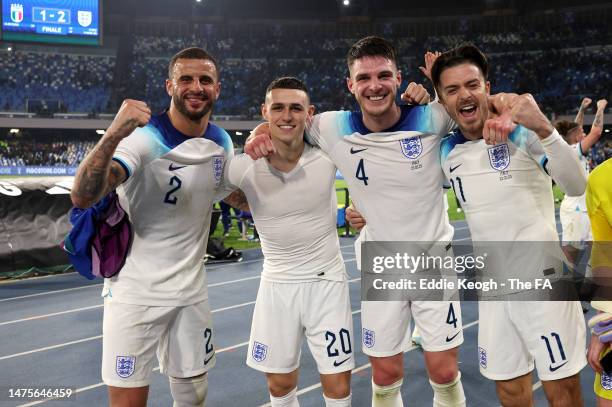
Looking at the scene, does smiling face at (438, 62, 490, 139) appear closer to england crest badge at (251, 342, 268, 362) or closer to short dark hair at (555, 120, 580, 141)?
england crest badge at (251, 342, 268, 362)

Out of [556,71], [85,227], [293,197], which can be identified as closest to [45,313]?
[85,227]

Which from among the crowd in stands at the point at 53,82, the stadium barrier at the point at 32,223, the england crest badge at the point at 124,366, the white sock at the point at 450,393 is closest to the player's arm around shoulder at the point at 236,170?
the england crest badge at the point at 124,366

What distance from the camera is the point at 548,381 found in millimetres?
2844

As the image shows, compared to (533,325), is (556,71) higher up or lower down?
higher up

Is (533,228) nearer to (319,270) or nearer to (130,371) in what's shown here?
(319,270)

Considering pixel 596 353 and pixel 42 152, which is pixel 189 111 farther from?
pixel 42 152

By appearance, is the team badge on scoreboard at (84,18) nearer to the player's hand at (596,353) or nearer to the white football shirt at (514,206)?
the white football shirt at (514,206)

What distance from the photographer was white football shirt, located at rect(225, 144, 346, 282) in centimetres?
332

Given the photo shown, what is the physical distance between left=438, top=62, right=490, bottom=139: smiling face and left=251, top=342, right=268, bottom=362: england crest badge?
5.67ft

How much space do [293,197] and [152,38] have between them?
44.1 m

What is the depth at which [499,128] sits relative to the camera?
8.57ft

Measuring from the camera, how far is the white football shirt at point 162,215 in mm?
3078

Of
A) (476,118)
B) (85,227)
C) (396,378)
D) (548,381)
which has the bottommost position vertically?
(396,378)

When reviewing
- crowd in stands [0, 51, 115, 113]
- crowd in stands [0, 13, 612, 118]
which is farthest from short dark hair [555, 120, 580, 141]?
crowd in stands [0, 51, 115, 113]
